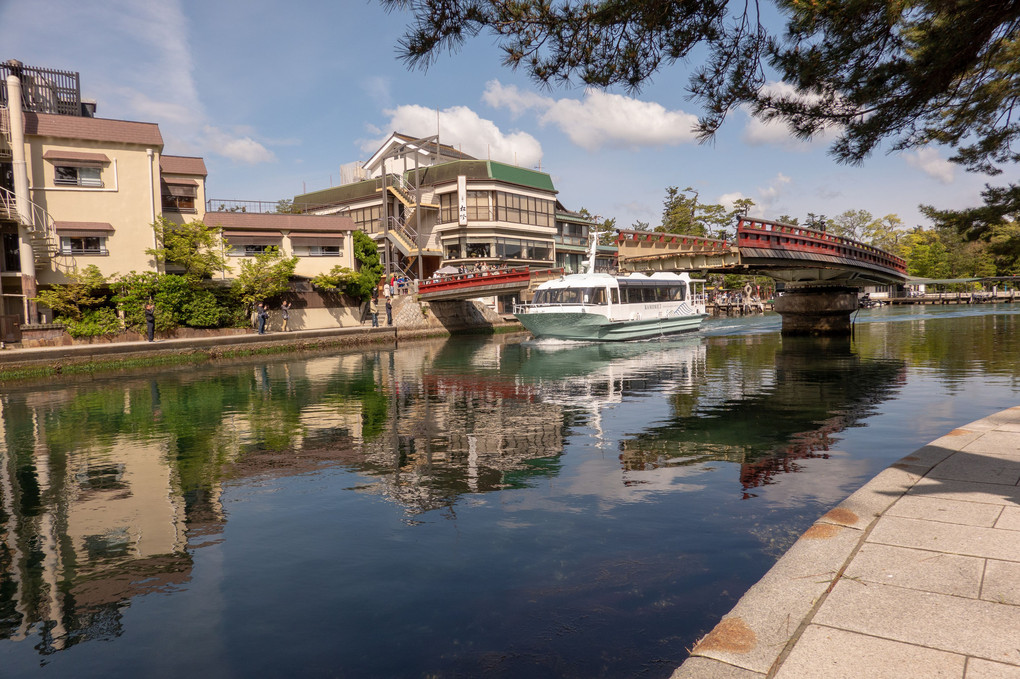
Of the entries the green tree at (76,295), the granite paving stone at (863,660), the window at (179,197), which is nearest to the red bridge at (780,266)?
the window at (179,197)

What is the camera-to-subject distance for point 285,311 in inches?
1526

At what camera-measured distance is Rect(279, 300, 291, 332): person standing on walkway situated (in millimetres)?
38781

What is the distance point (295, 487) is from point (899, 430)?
36.8ft

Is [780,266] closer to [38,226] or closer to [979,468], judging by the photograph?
[979,468]

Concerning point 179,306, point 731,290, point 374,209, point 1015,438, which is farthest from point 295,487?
point 731,290

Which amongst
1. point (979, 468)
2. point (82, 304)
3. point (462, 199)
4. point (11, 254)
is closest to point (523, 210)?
point (462, 199)

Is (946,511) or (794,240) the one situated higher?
(794,240)

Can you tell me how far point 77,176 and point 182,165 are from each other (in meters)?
6.33

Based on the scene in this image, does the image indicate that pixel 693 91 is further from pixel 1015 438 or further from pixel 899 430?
pixel 899 430

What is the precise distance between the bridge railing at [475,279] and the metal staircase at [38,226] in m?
21.5

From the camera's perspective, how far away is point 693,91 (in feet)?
30.3

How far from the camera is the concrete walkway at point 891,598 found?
3.58 m

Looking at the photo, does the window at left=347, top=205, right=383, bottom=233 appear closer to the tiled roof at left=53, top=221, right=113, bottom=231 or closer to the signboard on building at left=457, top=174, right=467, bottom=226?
the signboard on building at left=457, top=174, right=467, bottom=226

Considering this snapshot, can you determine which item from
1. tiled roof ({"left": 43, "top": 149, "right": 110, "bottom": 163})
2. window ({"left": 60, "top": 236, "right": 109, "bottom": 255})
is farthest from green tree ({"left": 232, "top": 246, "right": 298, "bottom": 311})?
tiled roof ({"left": 43, "top": 149, "right": 110, "bottom": 163})
